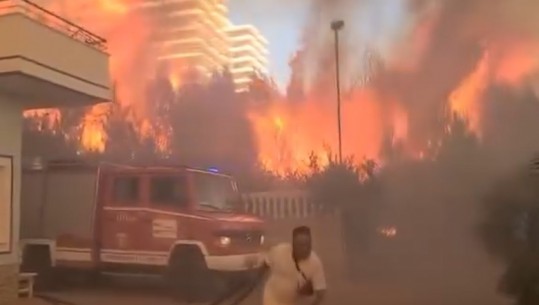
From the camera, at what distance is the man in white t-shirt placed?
5.39 m

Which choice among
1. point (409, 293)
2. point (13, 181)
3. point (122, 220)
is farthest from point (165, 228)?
point (409, 293)

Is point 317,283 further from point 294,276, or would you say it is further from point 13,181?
point 13,181

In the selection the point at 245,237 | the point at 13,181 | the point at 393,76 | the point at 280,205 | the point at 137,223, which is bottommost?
the point at 245,237

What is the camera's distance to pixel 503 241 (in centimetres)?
654

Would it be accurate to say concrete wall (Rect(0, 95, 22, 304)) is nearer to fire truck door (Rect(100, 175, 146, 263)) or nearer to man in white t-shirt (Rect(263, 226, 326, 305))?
fire truck door (Rect(100, 175, 146, 263))

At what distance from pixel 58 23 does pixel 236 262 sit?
3.17m

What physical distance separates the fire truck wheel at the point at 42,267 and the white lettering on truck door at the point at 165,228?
51.1 inches

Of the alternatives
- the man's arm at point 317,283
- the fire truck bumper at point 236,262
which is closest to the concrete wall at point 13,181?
the fire truck bumper at point 236,262

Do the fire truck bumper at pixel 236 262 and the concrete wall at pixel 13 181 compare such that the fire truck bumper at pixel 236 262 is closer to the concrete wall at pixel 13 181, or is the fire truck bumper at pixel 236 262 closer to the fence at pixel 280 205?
the fence at pixel 280 205

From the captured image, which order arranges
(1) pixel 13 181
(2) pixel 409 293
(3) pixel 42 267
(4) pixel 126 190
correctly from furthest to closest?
(3) pixel 42 267 → (1) pixel 13 181 → (4) pixel 126 190 → (2) pixel 409 293

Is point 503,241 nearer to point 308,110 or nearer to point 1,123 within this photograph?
point 308,110

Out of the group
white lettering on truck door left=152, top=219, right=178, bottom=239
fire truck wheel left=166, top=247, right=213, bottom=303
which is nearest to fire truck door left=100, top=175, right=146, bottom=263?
white lettering on truck door left=152, top=219, right=178, bottom=239

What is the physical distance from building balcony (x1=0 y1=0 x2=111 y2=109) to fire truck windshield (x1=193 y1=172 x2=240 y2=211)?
4.73 ft

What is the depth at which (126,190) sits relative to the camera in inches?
288
